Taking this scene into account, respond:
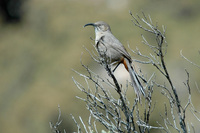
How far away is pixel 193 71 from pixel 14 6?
17.2m

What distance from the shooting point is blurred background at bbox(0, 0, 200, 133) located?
62.1 feet

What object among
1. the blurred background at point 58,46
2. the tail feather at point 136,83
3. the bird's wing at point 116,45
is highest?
the blurred background at point 58,46

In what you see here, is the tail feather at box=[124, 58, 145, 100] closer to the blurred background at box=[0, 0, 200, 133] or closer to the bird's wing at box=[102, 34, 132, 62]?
the bird's wing at box=[102, 34, 132, 62]

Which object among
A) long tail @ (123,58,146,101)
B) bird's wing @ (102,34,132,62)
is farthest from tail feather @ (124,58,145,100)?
bird's wing @ (102,34,132,62)

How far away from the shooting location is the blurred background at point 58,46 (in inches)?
746

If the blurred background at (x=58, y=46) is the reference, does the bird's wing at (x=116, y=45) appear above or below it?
below

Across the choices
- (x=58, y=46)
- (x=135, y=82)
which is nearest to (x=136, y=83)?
(x=135, y=82)

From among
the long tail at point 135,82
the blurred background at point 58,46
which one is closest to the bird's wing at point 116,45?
the long tail at point 135,82

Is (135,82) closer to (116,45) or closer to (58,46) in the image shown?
(116,45)

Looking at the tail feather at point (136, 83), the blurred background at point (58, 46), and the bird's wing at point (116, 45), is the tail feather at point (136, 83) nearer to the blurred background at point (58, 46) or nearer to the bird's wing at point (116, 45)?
the bird's wing at point (116, 45)

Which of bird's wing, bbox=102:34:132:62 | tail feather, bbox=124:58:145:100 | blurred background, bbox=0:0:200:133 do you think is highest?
blurred background, bbox=0:0:200:133

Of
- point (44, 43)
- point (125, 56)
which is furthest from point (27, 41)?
point (125, 56)

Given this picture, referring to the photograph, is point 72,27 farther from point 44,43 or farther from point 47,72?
point 47,72

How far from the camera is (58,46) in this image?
23.9 m
